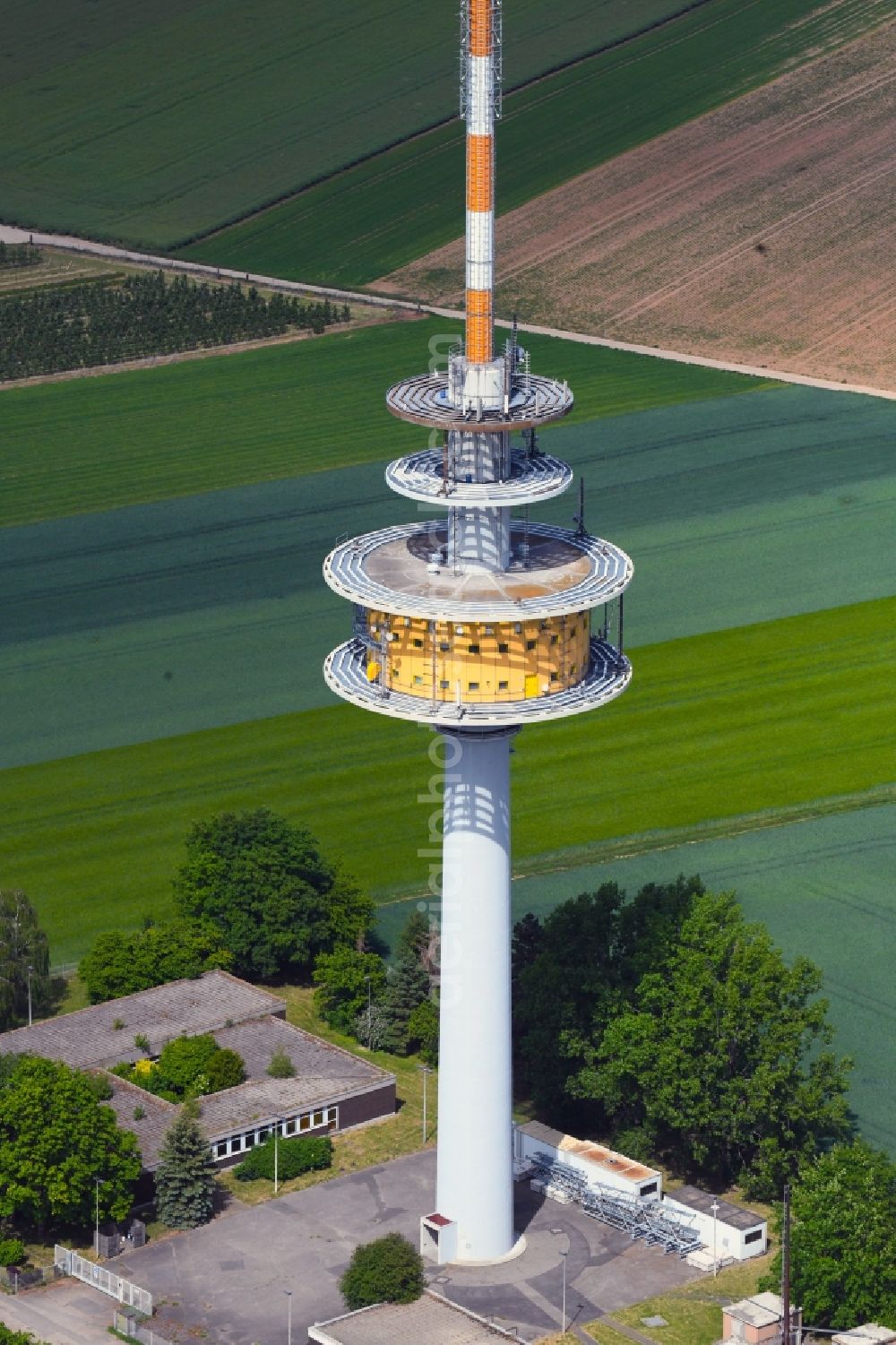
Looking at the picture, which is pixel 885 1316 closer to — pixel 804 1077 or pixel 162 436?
pixel 804 1077

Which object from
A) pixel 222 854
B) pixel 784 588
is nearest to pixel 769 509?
pixel 784 588

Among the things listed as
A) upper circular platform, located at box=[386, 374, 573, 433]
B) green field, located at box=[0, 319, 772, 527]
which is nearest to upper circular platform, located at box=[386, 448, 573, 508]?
upper circular platform, located at box=[386, 374, 573, 433]

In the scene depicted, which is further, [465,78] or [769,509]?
[769,509]

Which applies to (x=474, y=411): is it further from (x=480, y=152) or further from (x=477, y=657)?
(x=480, y=152)

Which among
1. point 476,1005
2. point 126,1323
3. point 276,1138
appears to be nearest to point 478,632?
point 476,1005

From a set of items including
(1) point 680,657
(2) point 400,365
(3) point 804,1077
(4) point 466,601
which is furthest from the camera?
(2) point 400,365

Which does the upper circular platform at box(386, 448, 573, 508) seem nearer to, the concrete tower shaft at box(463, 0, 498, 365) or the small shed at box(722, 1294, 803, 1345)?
the concrete tower shaft at box(463, 0, 498, 365)

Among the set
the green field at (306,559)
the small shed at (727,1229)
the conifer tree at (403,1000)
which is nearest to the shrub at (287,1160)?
the conifer tree at (403,1000)
